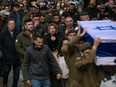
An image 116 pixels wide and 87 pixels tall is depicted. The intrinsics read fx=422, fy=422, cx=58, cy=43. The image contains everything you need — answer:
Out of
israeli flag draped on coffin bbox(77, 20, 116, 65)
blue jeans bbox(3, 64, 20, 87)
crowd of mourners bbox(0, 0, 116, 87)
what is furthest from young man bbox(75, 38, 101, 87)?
blue jeans bbox(3, 64, 20, 87)

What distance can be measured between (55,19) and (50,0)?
27.1 feet

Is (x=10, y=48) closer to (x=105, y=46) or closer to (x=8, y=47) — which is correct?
(x=8, y=47)

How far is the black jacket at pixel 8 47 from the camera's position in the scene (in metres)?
9.90

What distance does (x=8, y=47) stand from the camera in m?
9.94

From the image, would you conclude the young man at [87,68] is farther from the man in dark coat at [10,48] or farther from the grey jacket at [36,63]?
the man in dark coat at [10,48]

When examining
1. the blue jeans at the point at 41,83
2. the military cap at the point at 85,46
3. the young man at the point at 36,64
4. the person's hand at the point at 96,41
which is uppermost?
the person's hand at the point at 96,41

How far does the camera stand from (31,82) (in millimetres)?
8031

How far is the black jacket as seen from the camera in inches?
390

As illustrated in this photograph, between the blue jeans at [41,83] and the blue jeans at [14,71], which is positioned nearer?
the blue jeans at [41,83]

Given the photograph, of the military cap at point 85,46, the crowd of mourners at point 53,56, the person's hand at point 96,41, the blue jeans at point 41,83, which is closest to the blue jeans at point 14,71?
the crowd of mourners at point 53,56

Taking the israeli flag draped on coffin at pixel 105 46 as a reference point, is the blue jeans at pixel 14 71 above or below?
below

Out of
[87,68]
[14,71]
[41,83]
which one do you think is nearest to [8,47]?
[14,71]

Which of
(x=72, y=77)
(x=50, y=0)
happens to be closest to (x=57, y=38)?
(x=72, y=77)

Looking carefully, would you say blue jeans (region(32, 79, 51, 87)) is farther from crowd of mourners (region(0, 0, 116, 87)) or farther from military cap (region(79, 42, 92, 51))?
military cap (region(79, 42, 92, 51))
